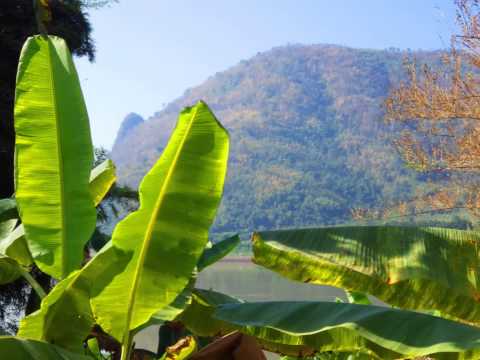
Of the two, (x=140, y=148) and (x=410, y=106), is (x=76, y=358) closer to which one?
(x=410, y=106)

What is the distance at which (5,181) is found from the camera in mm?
9922

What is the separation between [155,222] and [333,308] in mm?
637

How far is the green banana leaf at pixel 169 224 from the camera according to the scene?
1.95m

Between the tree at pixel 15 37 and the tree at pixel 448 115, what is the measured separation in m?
5.53

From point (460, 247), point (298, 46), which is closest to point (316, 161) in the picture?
point (298, 46)

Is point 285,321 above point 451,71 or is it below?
below

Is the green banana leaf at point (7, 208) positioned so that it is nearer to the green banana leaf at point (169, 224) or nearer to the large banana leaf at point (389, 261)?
the green banana leaf at point (169, 224)

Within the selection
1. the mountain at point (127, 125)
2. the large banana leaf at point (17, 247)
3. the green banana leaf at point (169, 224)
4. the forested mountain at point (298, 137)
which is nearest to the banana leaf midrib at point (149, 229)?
the green banana leaf at point (169, 224)

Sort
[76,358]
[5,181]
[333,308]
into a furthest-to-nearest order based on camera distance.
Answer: [5,181] → [333,308] → [76,358]

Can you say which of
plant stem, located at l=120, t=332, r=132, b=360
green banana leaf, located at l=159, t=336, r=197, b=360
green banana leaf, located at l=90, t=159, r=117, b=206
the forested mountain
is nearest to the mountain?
the forested mountain

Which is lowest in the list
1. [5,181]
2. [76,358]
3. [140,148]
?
[140,148]

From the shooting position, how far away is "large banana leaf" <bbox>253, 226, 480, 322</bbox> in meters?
2.07

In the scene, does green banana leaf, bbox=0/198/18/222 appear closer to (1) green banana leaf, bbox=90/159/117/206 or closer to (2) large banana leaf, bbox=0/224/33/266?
(2) large banana leaf, bbox=0/224/33/266

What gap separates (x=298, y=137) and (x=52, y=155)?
4803 inches
